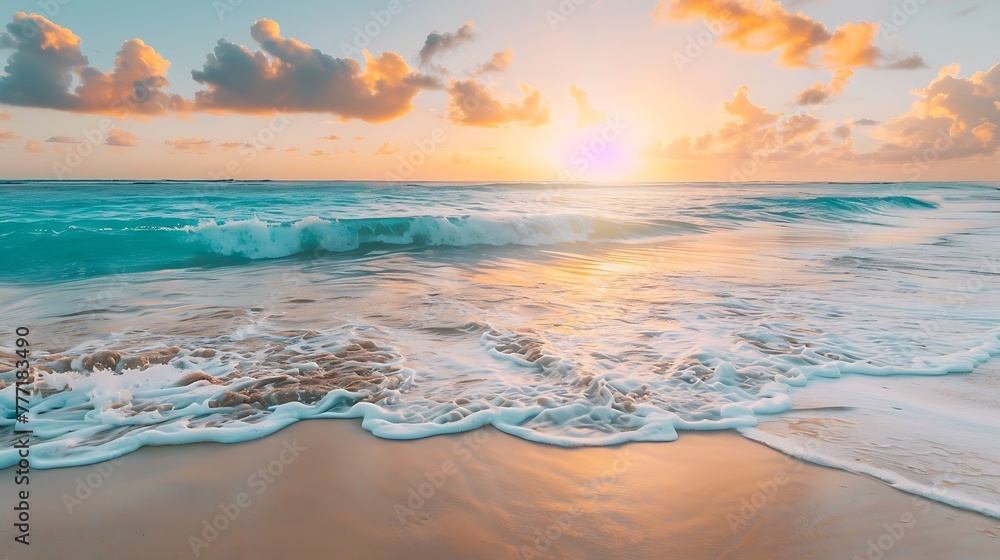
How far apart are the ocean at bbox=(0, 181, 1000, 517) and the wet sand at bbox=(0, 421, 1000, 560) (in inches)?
8.3

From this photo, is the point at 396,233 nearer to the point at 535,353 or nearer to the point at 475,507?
the point at 535,353

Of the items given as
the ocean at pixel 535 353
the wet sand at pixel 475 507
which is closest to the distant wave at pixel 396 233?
the ocean at pixel 535 353

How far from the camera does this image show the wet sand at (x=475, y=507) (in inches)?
95.9

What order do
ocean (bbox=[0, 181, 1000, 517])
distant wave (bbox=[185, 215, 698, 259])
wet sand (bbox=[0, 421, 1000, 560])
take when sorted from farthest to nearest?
1. distant wave (bbox=[185, 215, 698, 259])
2. ocean (bbox=[0, 181, 1000, 517])
3. wet sand (bbox=[0, 421, 1000, 560])

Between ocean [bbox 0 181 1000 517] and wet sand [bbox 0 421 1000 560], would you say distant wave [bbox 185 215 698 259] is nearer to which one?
ocean [bbox 0 181 1000 517]

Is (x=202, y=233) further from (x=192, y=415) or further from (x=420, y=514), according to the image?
(x=420, y=514)

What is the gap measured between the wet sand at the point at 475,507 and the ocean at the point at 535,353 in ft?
0.69

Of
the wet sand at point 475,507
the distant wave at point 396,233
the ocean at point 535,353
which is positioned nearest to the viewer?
the wet sand at point 475,507

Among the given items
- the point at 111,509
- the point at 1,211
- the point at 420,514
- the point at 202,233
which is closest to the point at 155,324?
the point at 111,509

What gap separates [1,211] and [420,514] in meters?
29.8

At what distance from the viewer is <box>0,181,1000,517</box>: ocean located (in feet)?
11.8

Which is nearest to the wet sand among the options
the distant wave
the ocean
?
the ocean

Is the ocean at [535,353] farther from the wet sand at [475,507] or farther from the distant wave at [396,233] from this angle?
the distant wave at [396,233]

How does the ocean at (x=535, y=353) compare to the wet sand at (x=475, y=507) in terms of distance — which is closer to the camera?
the wet sand at (x=475, y=507)
